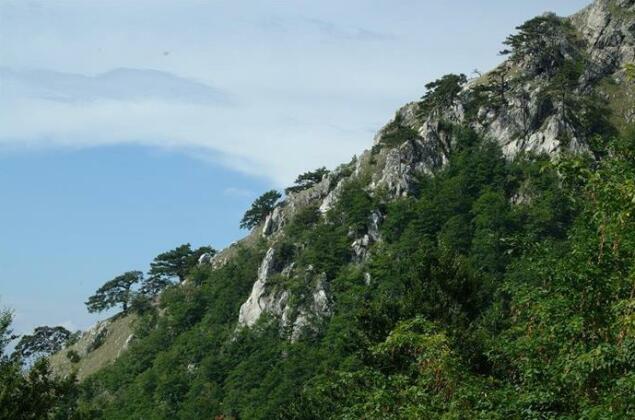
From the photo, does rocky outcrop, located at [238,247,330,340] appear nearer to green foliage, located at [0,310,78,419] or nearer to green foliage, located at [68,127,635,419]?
green foliage, located at [68,127,635,419]

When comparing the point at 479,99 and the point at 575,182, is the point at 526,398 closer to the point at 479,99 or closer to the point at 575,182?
the point at 575,182

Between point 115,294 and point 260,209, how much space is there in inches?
1707

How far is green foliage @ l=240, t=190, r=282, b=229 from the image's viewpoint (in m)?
168

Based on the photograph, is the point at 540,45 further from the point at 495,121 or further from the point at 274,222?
the point at 274,222

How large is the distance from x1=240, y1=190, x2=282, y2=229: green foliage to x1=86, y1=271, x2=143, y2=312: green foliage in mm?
33374

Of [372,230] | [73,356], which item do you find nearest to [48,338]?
[73,356]

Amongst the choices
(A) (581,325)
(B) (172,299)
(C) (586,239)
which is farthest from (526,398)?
(B) (172,299)

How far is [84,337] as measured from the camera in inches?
7087

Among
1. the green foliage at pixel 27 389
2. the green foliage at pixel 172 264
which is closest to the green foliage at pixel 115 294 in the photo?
the green foliage at pixel 172 264

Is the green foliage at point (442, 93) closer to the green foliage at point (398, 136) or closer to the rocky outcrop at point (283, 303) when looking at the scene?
the green foliage at point (398, 136)

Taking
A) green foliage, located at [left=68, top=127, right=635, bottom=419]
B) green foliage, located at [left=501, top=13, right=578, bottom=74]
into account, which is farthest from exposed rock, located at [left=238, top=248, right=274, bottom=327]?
green foliage, located at [left=501, top=13, right=578, bottom=74]

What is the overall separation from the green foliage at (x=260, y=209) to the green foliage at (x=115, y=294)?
109ft

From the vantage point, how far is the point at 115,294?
7037 inches

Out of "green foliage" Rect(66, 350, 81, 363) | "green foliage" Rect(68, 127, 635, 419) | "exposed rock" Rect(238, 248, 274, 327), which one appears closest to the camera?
"green foliage" Rect(68, 127, 635, 419)
